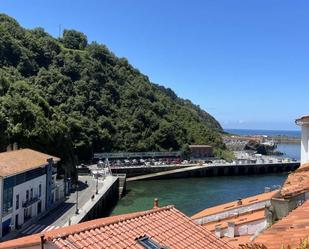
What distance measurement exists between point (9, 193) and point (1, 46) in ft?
286

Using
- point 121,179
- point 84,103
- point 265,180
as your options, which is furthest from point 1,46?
point 265,180

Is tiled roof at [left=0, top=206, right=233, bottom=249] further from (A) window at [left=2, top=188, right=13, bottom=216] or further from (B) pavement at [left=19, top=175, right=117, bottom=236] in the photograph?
(B) pavement at [left=19, top=175, right=117, bottom=236]

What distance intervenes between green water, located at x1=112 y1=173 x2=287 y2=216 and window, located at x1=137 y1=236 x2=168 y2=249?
3895 cm

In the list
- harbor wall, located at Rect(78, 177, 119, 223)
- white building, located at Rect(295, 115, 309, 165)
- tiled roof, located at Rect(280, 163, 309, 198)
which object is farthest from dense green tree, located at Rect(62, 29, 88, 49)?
tiled roof, located at Rect(280, 163, 309, 198)

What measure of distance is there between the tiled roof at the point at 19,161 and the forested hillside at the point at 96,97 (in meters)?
49.0

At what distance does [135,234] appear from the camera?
1099cm

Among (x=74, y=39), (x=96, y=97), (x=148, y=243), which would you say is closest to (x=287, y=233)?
(x=148, y=243)

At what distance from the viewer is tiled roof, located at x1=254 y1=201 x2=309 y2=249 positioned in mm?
6402

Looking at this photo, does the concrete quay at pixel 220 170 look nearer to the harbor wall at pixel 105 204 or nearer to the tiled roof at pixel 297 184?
the harbor wall at pixel 105 204

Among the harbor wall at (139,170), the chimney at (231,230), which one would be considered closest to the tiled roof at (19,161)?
the chimney at (231,230)

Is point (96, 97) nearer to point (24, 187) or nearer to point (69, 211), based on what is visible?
point (69, 211)

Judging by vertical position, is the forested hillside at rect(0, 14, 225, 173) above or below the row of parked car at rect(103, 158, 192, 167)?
above

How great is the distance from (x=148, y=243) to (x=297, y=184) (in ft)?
16.8

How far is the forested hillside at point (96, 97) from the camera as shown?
11169 centimetres
